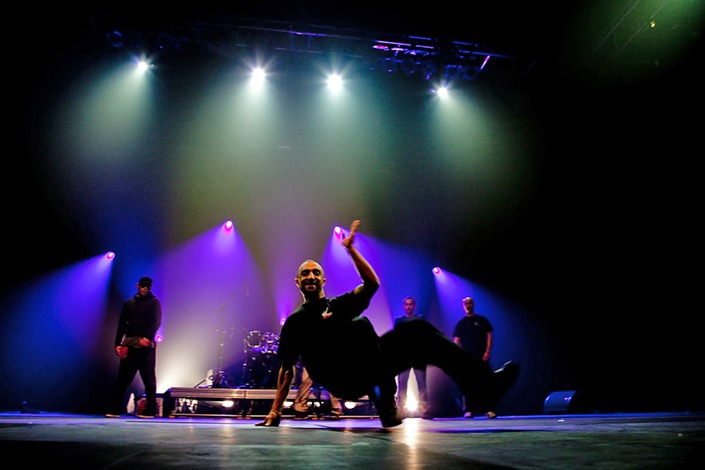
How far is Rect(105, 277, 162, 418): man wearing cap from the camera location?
6.45 meters

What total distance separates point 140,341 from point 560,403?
6.51 meters

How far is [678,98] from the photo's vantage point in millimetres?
6641

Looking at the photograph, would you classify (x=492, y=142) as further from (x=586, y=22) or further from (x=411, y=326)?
(x=411, y=326)

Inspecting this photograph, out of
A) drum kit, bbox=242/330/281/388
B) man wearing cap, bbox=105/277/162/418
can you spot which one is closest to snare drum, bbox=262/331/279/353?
drum kit, bbox=242/330/281/388

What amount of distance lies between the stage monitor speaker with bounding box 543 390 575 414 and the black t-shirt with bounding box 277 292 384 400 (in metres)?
5.48

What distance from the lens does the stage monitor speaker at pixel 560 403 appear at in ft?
24.2

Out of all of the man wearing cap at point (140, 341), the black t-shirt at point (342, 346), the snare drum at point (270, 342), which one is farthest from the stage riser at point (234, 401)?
the black t-shirt at point (342, 346)

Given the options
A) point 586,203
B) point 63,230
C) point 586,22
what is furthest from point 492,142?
point 63,230

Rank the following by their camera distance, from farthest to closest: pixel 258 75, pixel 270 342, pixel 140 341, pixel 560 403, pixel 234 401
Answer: pixel 258 75
pixel 270 342
pixel 234 401
pixel 560 403
pixel 140 341

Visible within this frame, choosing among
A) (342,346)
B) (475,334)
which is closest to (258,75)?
(475,334)

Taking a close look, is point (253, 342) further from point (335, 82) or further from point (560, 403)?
point (560, 403)

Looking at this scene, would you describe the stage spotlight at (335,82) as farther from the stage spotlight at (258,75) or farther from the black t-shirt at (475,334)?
the black t-shirt at (475,334)

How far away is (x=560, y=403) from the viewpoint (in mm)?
7574

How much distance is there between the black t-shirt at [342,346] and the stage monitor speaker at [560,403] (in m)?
5.48
